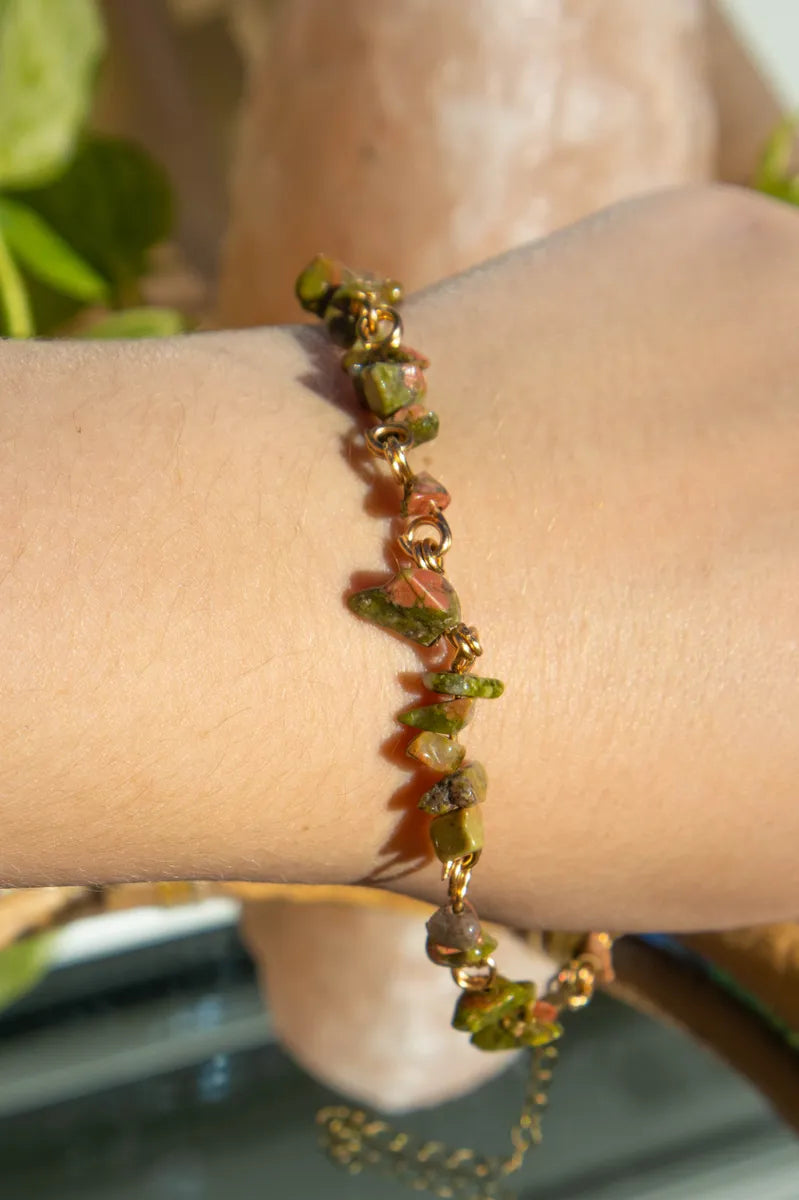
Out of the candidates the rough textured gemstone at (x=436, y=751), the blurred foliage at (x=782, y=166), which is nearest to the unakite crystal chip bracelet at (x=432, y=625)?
the rough textured gemstone at (x=436, y=751)

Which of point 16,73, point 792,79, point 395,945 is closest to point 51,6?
point 16,73

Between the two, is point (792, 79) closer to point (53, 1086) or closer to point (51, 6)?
point (51, 6)

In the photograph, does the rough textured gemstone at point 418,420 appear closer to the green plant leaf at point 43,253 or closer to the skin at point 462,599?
the skin at point 462,599

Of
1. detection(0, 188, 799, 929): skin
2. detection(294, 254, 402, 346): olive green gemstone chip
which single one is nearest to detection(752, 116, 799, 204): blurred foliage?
detection(0, 188, 799, 929): skin

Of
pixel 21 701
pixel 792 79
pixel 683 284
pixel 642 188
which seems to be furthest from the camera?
pixel 792 79

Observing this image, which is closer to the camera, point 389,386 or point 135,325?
point 389,386

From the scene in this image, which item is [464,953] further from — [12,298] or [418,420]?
[12,298]

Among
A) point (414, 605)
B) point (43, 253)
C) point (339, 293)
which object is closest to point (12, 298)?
point (43, 253)
